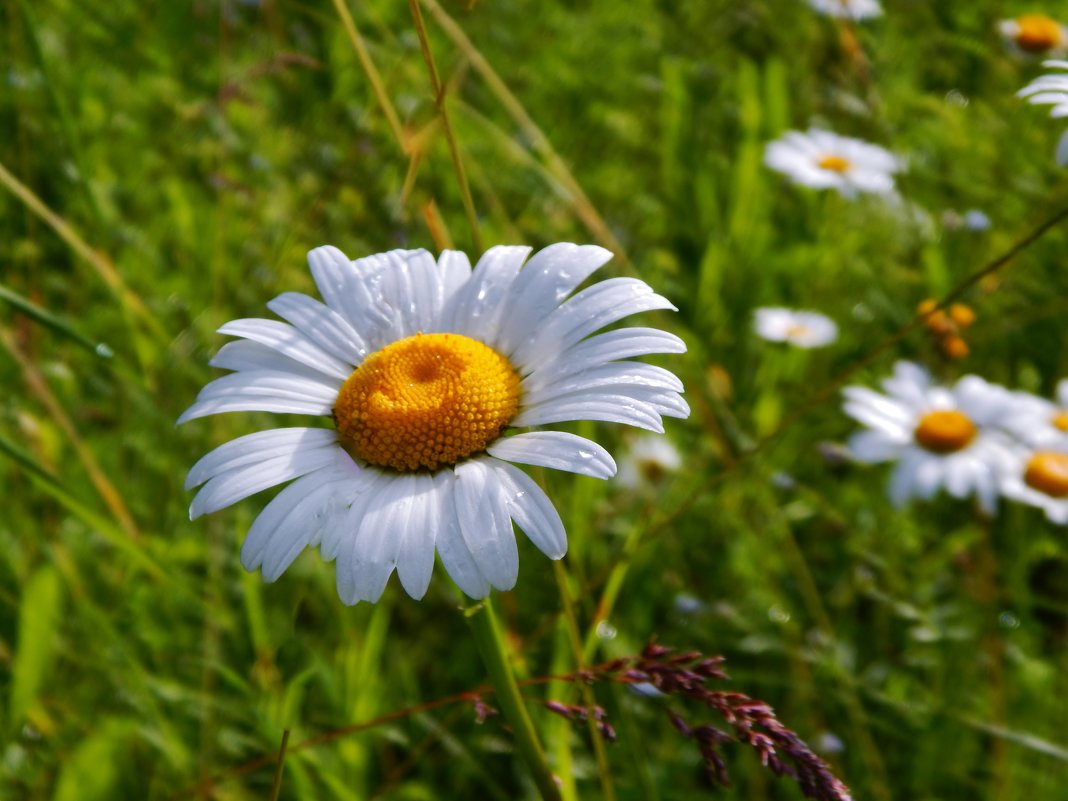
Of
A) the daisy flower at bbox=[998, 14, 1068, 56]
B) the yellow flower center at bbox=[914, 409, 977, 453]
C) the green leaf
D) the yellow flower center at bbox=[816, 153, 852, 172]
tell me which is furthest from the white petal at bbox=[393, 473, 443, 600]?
the daisy flower at bbox=[998, 14, 1068, 56]

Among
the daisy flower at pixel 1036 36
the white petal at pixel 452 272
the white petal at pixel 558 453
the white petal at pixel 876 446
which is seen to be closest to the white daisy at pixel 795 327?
the white petal at pixel 876 446

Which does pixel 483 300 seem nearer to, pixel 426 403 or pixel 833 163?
pixel 426 403

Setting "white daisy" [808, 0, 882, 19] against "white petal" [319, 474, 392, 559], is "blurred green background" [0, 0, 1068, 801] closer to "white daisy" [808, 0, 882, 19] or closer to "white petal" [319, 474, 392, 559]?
"white daisy" [808, 0, 882, 19]

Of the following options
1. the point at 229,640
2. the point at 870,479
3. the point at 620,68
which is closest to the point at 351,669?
the point at 229,640

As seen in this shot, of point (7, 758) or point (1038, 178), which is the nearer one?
point (7, 758)

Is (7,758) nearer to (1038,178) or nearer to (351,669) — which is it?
(351,669)

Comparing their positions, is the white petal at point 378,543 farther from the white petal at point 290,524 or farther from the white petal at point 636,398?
the white petal at point 636,398

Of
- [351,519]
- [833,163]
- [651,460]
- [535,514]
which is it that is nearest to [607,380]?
[535,514]
